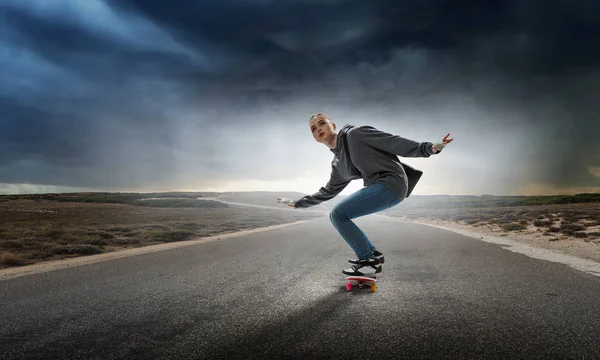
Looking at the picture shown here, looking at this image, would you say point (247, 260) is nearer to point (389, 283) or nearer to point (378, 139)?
point (389, 283)

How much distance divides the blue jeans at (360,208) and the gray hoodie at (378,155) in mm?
116

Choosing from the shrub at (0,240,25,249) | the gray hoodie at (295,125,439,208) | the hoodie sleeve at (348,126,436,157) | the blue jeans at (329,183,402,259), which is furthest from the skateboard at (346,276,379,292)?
the shrub at (0,240,25,249)

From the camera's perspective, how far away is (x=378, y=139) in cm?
453

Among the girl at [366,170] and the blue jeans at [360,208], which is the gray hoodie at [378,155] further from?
the blue jeans at [360,208]

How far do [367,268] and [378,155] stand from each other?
160 cm

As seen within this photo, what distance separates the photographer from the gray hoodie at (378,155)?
173 inches

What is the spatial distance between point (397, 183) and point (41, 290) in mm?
5680

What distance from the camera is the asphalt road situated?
283cm

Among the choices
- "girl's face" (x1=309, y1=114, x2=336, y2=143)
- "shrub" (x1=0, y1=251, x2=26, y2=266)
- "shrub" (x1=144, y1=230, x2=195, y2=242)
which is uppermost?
"girl's face" (x1=309, y1=114, x2=336, y2=143)

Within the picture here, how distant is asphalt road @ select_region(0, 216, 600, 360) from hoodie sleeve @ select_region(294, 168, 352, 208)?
50.2 inches

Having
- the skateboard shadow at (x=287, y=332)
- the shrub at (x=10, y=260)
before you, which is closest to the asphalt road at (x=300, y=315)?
the skateboard shadow at (x=287, y=332)

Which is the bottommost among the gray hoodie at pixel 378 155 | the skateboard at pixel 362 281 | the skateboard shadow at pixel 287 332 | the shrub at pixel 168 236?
the shrub at pixel 168 236

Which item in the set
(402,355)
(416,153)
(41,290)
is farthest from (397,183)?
(41,290)

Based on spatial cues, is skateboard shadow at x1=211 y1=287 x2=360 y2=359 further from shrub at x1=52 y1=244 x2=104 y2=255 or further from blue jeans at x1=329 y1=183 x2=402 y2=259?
shrub at x1=52 y1=244 x2=104 y2=255
